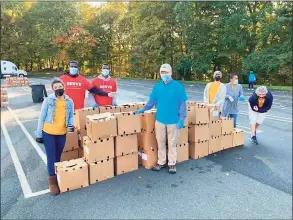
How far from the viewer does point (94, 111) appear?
152 inches

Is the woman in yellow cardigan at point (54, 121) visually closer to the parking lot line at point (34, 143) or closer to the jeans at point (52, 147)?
the jeans at point (52, 147)

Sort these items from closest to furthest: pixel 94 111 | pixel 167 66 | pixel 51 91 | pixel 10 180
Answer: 1. pixel 51 91
2. pixel 167 66
3. pixel 10 180
4. pixel 94 111

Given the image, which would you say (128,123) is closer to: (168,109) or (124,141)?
(124,141)

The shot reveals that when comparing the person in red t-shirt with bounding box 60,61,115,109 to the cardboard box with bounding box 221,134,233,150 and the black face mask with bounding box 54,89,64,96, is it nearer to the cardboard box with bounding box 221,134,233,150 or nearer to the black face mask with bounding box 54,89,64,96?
the black face mask with bounding box 54,89,64,96

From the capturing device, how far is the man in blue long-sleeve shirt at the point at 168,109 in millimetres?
3375

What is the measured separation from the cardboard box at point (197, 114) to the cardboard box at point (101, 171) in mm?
1413

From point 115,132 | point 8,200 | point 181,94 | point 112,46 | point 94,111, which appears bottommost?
point 8,200

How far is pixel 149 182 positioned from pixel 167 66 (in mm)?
1568

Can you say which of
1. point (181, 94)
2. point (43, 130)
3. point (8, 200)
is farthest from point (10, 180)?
point (181, 94)

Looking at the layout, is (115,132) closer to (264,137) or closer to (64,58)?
(64,58)

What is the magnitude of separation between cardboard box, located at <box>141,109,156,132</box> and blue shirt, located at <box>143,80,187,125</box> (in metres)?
0.14

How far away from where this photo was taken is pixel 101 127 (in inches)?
132

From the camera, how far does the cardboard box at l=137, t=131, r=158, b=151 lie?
12.3 ft

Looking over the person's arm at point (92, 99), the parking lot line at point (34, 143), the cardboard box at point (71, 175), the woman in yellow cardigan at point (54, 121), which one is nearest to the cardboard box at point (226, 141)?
the person's arm at point (92, 99)
